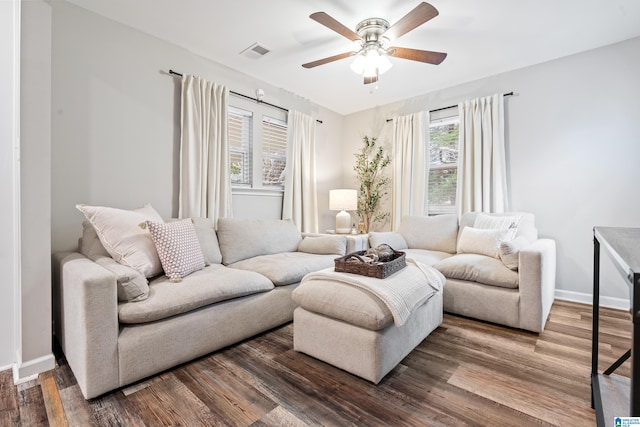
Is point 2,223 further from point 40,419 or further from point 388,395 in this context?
point 388,395

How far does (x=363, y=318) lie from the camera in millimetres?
1617

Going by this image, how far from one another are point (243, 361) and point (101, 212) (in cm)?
136

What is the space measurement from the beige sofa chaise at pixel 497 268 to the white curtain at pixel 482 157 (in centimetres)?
30

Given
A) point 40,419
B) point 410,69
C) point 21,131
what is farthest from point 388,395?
point 410,69

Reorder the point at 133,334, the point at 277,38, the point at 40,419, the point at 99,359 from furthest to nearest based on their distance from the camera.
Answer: the point at 277,38 → the point at 133,334 → the point at 99,359 → the point at 40,419

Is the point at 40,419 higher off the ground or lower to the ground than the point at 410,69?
lower

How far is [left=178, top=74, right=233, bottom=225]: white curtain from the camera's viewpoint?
2912mm

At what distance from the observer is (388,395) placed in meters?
1.54

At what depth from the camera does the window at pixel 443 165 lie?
394 cm

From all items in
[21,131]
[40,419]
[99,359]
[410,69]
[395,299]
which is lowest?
[40,419]

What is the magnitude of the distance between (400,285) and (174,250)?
4.97 feet

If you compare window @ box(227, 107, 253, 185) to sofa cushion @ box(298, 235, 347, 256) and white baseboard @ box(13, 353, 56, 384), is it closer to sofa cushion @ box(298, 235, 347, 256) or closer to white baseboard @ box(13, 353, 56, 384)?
sofa cushion @ box(298, 235, 347, 256)

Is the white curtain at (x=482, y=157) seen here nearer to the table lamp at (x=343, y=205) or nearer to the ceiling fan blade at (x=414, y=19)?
the table lamp at (x=343, y=205)

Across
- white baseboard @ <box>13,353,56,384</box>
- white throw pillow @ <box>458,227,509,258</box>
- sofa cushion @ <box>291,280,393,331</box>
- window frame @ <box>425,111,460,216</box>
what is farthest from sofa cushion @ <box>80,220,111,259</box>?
window frame @ <box>425,111,460,216</box>
